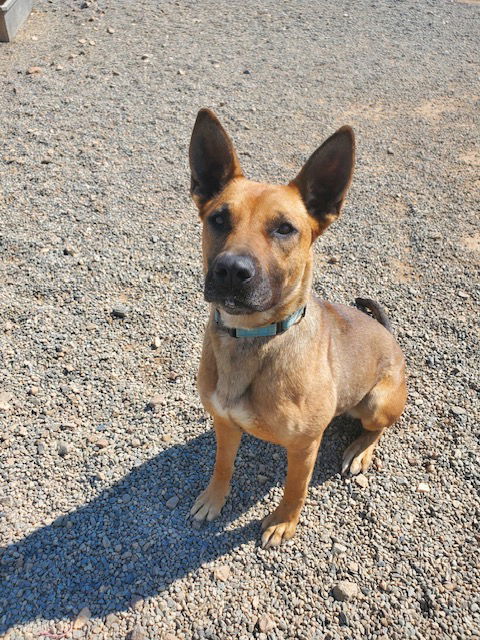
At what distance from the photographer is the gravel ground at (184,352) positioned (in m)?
3.64

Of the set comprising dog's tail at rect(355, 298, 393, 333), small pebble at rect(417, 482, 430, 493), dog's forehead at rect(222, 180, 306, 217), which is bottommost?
small pebble at rect(417, 482, 430, 493)

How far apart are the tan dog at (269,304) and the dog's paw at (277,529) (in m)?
0.18

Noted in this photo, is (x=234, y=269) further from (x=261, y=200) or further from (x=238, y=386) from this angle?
(x=238, y=386)

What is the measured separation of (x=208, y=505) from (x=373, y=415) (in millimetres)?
1490

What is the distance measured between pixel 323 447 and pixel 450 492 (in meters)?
1.08

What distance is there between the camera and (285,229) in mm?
3172

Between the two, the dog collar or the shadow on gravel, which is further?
the shadow on gravel

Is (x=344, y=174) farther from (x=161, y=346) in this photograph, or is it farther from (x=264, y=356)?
(x=161, y=346)

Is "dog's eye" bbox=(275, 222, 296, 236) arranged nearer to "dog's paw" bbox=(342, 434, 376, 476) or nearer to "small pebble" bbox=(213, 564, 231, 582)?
"dog's paw" bbox=(342, 434, 376, 476)

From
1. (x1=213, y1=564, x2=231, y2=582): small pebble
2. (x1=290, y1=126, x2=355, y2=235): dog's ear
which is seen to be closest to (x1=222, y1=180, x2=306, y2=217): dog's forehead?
(x1=290, y1=126, x2=355, y2=235): dog's ear

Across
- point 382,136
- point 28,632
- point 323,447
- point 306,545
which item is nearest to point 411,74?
point 382,136

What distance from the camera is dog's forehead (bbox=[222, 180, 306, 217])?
315 cm

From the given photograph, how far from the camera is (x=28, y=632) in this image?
3393 mm

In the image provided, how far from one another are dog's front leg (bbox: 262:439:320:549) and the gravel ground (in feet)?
0.34
